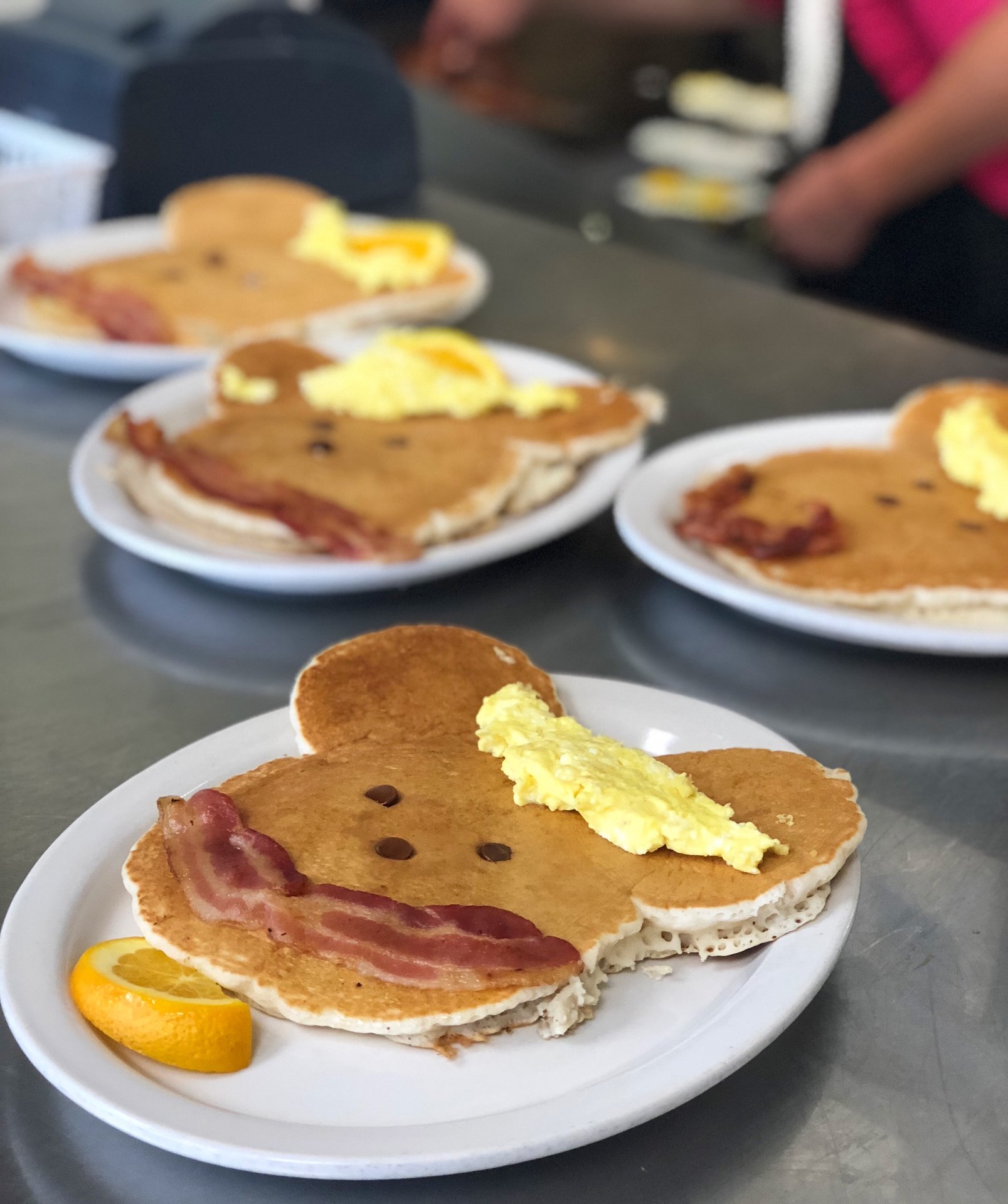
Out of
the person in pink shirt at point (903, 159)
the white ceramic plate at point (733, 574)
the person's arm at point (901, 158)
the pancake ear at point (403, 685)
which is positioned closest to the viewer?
the pancake ear at point (403, 685)

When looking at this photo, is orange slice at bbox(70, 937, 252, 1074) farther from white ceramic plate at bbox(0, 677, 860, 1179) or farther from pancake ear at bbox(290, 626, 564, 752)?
pancake ear at bbox(290, 626, 564, 752)

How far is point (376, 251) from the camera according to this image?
2.72 meters

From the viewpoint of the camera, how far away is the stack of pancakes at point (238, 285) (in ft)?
Result: 8.16

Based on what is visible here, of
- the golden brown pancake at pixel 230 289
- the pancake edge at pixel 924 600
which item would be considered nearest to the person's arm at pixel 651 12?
the golden brown pancake at pixel 230 289

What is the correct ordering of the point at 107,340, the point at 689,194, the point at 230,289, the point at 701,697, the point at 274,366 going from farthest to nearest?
the point at 689,194, the point at 230,289, the point at 107,340, the point at 274,366, the point at 701,697

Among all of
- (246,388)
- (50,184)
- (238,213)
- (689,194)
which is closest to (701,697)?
(246,388)

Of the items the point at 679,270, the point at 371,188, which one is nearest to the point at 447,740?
the point at 679,270

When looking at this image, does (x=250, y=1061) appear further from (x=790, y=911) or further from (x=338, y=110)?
(x=338, y=110)

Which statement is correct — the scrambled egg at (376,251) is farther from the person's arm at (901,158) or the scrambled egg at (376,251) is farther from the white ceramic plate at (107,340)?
the person's arm at (901,158)

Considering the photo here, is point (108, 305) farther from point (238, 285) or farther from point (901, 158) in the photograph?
point (901, 158)

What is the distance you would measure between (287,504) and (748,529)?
600 millimetres

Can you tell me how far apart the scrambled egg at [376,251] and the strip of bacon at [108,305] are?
0.40m

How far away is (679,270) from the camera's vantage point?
3111 mm

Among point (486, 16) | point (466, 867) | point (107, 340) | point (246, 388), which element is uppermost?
point (486, 16)
